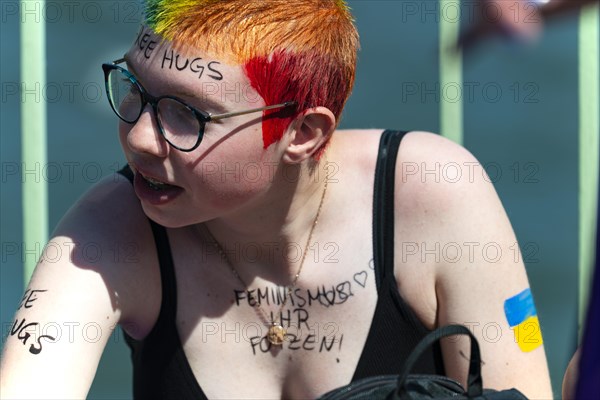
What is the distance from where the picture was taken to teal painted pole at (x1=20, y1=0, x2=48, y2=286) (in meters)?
2.66

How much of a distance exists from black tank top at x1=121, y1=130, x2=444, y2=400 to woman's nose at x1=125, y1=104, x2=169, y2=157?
0.28m

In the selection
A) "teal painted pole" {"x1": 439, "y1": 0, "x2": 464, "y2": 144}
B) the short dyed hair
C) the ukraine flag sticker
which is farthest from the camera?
"teal painted pole" {"x1": 439, "y1": 0, "x2": 464, "y2": 144}

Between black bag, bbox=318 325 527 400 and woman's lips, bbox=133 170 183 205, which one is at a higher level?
woman's lips, bbox=133 170 183 205

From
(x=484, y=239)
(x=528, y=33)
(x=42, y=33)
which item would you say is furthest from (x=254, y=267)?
(x=42, y=33)

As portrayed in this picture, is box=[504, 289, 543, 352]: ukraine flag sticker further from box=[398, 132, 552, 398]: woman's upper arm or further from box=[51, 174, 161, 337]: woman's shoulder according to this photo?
box=[51, 174, 161, 337]: woman's shoulder

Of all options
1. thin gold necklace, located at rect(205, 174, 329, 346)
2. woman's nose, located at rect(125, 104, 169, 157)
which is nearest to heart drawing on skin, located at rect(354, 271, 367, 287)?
thin gold necklace, located at rect(205, 174, 329, 346)

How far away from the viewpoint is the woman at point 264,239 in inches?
66.9

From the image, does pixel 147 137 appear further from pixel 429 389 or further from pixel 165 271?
pixel 429 389

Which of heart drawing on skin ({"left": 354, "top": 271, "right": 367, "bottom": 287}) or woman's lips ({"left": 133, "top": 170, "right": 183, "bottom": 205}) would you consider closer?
woman's lips ({"left": 133, "top": 170, "right": 183, "bottom": 205})

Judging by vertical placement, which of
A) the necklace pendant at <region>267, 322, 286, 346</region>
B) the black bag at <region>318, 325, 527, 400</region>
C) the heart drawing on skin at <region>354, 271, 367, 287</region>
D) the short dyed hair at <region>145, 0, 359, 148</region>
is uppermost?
the short dyed hair at <region>145, 0, 359, 148</region>

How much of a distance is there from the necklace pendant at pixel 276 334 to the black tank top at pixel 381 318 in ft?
0.52

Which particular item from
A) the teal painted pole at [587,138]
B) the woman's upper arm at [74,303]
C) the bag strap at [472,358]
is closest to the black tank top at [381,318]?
the woman's upper arm at [74,303]

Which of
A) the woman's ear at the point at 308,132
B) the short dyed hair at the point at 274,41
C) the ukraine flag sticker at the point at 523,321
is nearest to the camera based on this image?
the short dyed hair at the point at 274,41

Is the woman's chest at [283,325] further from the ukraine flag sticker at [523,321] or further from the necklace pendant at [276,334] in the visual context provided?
the ukraine flag sticker at [523,321]
